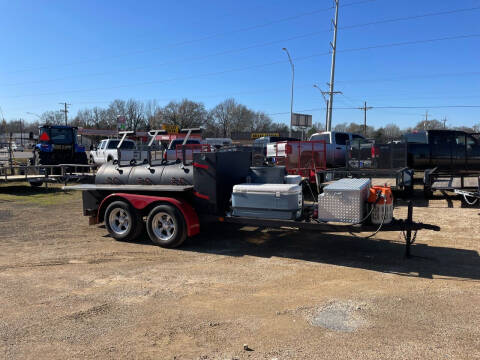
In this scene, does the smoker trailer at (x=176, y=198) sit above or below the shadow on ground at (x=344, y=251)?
above

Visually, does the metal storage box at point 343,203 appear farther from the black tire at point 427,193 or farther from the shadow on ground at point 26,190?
the shadow on ground at point 26,190

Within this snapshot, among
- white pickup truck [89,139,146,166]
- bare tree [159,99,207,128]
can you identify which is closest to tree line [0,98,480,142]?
bare tree [159,99,207,128]

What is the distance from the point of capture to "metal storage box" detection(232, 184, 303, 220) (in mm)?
5828

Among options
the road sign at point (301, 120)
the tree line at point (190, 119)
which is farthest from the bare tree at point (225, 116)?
the road sign at point (301, 120)

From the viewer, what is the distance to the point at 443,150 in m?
13.0

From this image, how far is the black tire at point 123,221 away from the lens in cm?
707

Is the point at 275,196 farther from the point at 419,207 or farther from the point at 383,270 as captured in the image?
the point at 419,207

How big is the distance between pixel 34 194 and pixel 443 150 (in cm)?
1497

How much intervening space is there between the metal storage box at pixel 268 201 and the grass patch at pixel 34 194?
8.30 metres

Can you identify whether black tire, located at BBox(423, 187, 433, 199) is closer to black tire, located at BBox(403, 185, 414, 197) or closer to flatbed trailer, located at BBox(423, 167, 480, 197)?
flatbed trailer, located at BBox(423, 167, 480, 197)

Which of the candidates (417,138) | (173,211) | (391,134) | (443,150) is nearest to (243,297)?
(173,211)

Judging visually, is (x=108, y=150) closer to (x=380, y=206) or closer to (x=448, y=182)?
(x=448, y=182)

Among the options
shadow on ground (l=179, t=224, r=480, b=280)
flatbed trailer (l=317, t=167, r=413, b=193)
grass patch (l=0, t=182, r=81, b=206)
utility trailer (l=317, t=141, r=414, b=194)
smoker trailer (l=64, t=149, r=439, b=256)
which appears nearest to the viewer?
shadow on ground (l=179, t=224, r=480, b=280)

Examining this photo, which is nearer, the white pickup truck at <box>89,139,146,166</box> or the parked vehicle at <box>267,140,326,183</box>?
the parked vehicle at <box>267,140,326,183</box>
